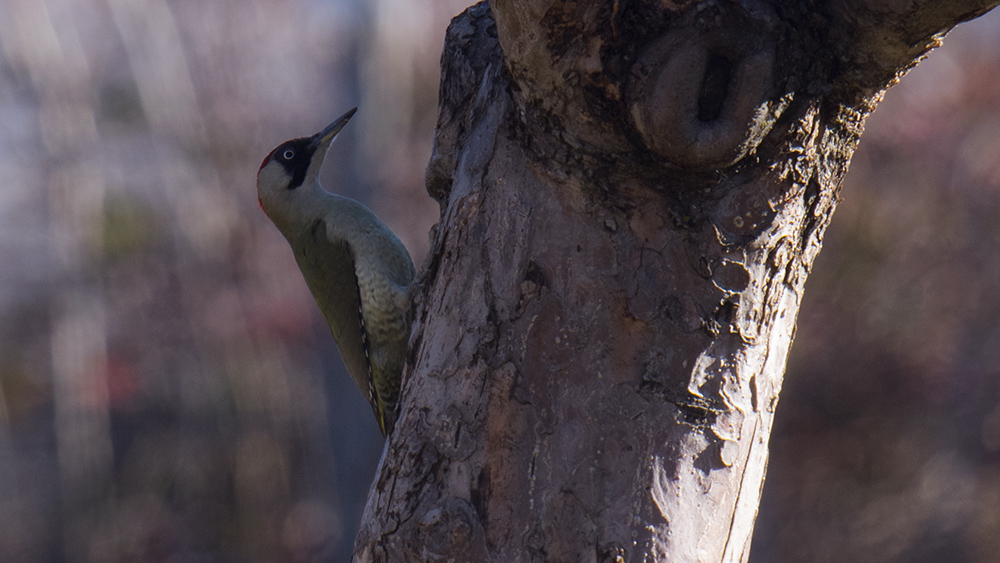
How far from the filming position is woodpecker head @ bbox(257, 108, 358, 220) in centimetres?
304

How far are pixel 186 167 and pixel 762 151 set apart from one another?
294 inches

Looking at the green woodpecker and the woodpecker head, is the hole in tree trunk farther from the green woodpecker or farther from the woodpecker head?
the woodpecker head

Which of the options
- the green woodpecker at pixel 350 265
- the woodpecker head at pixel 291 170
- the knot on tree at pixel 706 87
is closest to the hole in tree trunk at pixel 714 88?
the knot on tree at pixel 706 87

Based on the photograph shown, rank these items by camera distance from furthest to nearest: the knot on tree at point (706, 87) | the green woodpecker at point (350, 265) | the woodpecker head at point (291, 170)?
the woodpecker head at point (291, 170) → the green woodpecker at point (350, 265) → the knot on tree at point (706, 87)

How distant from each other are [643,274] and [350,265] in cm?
173

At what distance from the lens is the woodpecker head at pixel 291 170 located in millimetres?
3039

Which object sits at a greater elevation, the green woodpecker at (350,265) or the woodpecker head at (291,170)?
the woodpecker head at (291,170)

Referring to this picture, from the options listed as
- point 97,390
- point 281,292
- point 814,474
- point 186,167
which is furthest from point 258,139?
point 814,474

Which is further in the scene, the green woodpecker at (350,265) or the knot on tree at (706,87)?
the green woodpecker at (350,265)

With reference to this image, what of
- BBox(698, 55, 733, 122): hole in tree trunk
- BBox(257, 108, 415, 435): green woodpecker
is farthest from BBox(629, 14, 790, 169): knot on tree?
BBox(257, 108, 415, 435): green woodpecker

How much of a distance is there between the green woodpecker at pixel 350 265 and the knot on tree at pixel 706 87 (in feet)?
5.27

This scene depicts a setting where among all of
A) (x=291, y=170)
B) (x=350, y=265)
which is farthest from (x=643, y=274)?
(x=291, y=170)

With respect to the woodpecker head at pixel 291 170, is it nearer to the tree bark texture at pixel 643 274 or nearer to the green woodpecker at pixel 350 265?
the green woodpecker at pixel 350 265

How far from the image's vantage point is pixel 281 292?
24.5 feet
